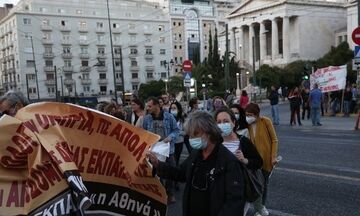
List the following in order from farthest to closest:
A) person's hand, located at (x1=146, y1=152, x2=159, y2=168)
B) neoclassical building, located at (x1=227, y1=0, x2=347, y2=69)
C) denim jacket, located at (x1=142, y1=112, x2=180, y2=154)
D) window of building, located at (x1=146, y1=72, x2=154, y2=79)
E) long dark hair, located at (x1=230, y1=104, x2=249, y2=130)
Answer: window of building, located at (x1=146, y1=72, x2=154, y2=79) < neoclassical building, located at (x1=227, y1=0, x2=347, y2=69) < denim jacket, located at (x1=142, y1=112, x2=180, y2=154) < long dark hair, located at (x1=230, y1=104, x2=249, y2=130) < person's hand, located at (x1=146, y1=152, x2=159, y2=168)

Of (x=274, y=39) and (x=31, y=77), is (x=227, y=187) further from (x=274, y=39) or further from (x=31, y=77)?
(x=31, y=77)

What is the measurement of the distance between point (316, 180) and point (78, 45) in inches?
4122

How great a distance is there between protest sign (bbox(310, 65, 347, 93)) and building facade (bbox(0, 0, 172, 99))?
7544cm

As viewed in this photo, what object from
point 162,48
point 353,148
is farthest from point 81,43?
point 353,148

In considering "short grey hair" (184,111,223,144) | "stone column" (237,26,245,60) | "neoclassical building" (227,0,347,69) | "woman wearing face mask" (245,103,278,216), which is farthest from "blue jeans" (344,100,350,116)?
"stone column" (237,26,245,60)

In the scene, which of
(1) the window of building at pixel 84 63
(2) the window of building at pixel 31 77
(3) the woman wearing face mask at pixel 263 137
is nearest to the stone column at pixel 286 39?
(1) the window of building at pixel 84 63

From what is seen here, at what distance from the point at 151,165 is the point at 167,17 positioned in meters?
118

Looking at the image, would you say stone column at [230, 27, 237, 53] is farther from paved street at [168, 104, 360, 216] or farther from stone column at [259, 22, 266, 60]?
paved street at [168, 104, 360, 216]

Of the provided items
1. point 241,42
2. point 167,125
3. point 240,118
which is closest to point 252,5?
point 241,42

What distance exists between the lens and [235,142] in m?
4.62

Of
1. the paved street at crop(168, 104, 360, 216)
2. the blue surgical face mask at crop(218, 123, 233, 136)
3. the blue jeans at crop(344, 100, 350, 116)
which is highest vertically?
the blue surgical face mask at crop(218, 123, 233, 136)

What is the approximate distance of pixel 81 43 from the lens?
109312 mm

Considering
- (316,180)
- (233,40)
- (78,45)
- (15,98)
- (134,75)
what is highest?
(78,45)

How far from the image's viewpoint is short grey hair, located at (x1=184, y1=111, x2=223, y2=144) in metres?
3.54
